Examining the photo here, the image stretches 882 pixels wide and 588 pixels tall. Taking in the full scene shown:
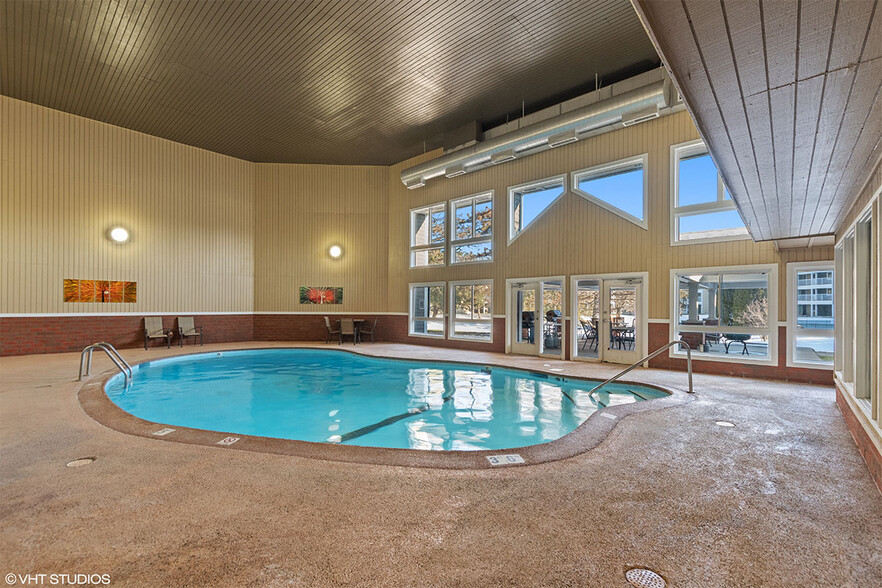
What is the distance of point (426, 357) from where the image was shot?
877cm

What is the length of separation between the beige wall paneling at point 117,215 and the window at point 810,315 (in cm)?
1193

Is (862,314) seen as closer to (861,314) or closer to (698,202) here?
(861,314)

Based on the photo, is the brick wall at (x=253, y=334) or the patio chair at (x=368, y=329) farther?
the patio chair at (x=368, y=329)

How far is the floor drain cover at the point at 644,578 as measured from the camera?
5.08ft

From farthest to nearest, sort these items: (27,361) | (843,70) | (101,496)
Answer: (27,361)
(101,496)
(843,70)

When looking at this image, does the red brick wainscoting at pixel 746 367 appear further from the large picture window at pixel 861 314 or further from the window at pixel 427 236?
the window at pixel 427 236

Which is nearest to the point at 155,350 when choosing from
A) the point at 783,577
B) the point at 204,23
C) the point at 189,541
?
the point at 204,23

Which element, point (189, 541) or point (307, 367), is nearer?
point (189, 541)

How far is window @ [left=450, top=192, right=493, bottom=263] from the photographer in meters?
9.97

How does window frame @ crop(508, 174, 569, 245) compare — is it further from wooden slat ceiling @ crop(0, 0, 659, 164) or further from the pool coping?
the pool coping

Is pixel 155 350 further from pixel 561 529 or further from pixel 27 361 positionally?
pixel 561 529

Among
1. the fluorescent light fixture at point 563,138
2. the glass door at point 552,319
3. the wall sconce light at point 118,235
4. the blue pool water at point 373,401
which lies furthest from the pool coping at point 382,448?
the wall sconce light at point 118,235

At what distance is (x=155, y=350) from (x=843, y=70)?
1154 centimetres

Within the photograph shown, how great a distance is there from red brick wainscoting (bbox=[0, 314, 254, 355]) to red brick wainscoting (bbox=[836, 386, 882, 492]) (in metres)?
12.0
